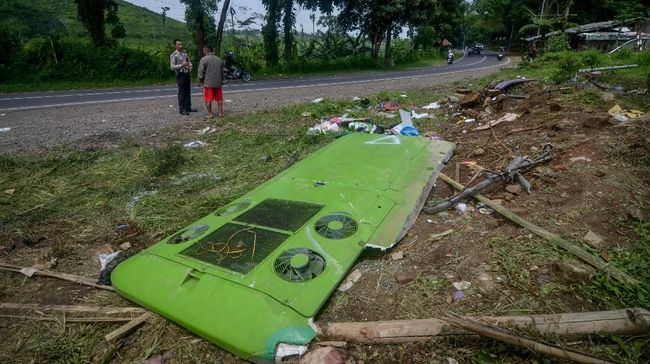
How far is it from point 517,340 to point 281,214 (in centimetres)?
179

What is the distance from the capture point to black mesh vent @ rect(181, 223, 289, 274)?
2305mm

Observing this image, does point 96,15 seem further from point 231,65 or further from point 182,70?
point 182,70

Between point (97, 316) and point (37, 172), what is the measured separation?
339 centimetres

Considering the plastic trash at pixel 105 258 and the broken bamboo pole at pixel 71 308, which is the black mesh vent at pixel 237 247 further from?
the plastic trash at pixel 105 258

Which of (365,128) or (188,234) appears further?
(365,128)

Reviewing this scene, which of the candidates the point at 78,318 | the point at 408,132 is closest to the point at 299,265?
the point at 78,318

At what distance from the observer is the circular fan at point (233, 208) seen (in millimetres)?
3011

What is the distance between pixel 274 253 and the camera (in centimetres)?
236

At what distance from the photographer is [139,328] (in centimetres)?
211

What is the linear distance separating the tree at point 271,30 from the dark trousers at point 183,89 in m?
11.0

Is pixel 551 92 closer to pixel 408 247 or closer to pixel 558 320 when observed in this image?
pixel 408 247

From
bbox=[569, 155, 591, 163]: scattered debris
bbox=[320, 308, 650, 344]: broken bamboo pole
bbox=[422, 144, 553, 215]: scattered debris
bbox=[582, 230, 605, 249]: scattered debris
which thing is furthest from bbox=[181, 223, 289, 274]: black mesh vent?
bbox=[569, 155, 591, 163]: scattered debris

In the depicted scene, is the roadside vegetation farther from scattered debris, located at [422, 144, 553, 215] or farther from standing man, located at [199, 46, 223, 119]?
standing man, located at [199, 46, 223, 119]

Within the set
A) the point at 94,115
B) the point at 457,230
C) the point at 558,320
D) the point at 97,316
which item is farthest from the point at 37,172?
the point at 558,320
